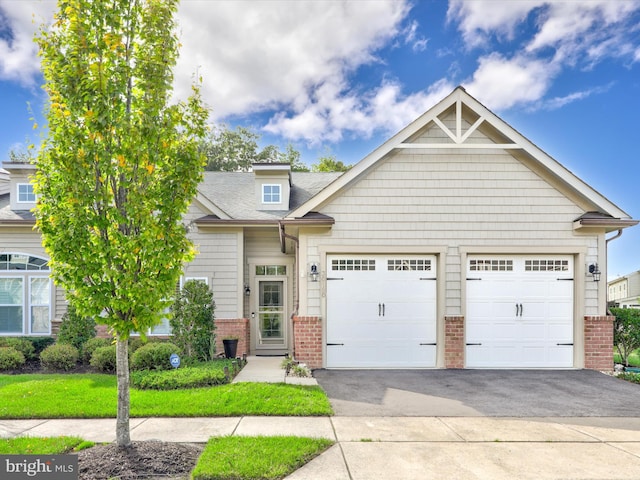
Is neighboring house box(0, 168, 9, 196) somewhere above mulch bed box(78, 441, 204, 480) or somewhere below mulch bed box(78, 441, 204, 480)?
above

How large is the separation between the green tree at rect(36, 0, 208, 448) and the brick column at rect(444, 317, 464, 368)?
6.64 m

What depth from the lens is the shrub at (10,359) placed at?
8.48 m

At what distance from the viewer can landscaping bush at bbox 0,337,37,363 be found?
9.37 meters

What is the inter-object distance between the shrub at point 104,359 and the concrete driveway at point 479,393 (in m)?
4.37

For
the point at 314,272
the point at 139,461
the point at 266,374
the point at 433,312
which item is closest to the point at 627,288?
the point at 433,312

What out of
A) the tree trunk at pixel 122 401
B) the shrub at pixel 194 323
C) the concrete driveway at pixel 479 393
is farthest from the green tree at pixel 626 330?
the tree trunk at pixel 122 401

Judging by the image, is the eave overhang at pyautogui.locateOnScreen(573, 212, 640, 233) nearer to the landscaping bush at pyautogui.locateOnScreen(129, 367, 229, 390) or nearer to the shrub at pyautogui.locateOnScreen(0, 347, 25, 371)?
the landscaping bush at pyautogui.locateOnScreen(129, 367, 229, 390)

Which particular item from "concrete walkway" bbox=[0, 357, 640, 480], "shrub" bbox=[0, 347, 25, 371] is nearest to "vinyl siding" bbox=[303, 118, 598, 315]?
"concrete walkway" bbox=[0, 357, 640, 480]

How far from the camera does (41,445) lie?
13.7ft

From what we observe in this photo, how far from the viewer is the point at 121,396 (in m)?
4.09

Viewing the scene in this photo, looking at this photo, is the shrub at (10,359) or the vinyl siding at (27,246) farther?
the vinyl siding at (27,246)

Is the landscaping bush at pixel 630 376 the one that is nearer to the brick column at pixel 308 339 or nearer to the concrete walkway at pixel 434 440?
the concrete walkway at pixel 434 440

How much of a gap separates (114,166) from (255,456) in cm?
328

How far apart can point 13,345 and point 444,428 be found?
10.1m
